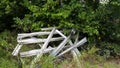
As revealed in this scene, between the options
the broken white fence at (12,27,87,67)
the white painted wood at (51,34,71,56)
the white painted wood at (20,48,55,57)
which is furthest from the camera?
the white painted wood at (51,34,71,56)

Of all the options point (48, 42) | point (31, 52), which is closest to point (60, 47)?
point (48, 42)

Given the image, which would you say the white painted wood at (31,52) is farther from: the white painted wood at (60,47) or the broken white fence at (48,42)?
the white painted wood at (60,47)

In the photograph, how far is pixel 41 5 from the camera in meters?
8.31

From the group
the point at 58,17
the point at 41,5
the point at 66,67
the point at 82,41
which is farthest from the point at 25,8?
the point at 66,67

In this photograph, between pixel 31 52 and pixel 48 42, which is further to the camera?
pixel 48 42

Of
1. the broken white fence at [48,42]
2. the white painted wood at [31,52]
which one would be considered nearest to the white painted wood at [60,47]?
the broken white fence at [48,42]

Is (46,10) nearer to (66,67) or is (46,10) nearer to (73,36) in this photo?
(73,36)

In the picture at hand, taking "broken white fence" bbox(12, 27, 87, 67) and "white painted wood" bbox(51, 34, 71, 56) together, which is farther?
"white painted wood" bbox(51, 34, 71, 56)

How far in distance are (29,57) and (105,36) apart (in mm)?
2207

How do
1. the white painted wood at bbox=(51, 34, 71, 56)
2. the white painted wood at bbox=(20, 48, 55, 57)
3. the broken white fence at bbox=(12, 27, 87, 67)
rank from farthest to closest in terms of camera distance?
the white painted wood at bbox=(51, 34, 71, 56), the broken white fence at bbox=(12, 27, 87, 67), the white painted wood at bbox=(20, 48, 55, 57)

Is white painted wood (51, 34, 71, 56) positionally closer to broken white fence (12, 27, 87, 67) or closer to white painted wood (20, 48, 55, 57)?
broken white fence (12, 27, 87, 67)

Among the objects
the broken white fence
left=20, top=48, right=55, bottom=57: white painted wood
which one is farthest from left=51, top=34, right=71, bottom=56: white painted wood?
left=20, top=48, right=55, bottom=57: white painted wood

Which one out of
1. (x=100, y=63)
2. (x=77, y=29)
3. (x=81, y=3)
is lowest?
(x=100, y=63)

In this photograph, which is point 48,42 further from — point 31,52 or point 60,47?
point 31,52
